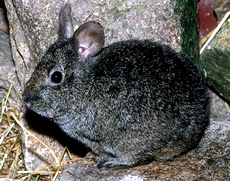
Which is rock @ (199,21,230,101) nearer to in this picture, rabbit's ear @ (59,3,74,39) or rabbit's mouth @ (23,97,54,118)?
rabbit's ear @ (59,3,74,39)

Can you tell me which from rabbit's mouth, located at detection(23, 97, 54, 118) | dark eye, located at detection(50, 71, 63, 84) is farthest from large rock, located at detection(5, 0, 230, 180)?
dark eye, located at detection(50, 71, 63, 84)

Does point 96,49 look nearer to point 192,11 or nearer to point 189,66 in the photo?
point 189,66

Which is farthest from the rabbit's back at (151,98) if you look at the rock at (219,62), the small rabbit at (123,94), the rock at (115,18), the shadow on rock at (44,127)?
the shadow on rock at (44,127)

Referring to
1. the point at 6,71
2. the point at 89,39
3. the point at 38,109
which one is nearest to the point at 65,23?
the point at 89,39

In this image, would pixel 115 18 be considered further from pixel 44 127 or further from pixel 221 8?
pixel 221 8

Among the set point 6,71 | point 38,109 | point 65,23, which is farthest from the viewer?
point 6,71

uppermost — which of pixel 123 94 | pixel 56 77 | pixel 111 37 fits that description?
pixel 56 77

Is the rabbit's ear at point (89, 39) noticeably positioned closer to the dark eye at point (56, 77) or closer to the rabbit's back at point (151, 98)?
the rabbit's back at point (151, 98)
